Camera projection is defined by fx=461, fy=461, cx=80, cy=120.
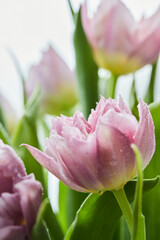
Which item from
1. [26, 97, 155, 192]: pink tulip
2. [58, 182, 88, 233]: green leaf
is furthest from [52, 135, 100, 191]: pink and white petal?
[58, 182, 88, 233]: green leaf

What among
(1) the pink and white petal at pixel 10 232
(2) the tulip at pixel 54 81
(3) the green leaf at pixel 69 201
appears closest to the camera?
(1) the pink and white petal at pixel 10 232

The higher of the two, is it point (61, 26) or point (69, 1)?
point (69, 1)

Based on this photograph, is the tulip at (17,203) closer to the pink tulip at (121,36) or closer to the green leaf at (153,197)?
the green leaf at (153,197)

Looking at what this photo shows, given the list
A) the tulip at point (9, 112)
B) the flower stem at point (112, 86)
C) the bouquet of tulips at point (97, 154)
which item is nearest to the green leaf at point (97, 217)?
the bouquet of tulips at point (97, 154)

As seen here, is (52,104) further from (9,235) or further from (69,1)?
(9,235)

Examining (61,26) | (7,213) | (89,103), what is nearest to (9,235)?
(7,213)

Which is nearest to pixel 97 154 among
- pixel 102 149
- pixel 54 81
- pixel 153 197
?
pixel 102 149
